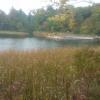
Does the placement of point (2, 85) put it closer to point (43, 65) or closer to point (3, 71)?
point (3, 71)

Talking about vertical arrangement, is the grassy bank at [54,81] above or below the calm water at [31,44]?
above

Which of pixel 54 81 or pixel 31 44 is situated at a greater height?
pixel 54 81

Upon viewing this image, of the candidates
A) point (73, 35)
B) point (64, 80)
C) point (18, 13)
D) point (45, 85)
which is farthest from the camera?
point (18, 13)

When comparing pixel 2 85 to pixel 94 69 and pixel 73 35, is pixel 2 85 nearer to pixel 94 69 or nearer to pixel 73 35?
pixel 94 69

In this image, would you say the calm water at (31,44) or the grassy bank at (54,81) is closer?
the grassy bank at (54,81)

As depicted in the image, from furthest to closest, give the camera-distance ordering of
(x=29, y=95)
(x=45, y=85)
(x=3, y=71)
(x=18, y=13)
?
(x=18, y=13), (x=3, y=71), (x=45, y=85), (x=29, y=95)

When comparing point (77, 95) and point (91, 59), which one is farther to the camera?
point (91, 59)

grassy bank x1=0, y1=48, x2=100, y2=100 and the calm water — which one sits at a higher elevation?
grassy bank x1=0, y1=48, x2=100, y2=100

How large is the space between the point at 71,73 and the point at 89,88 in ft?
1.72

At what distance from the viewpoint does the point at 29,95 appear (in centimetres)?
285

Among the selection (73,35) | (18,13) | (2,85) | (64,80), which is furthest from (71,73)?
(18,13)

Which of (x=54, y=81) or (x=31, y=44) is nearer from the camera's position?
(x=54, y=81)

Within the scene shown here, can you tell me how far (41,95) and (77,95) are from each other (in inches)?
14.3

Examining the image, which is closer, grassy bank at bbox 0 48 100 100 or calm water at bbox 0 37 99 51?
grassy bank at bbox 0 48 100 100
